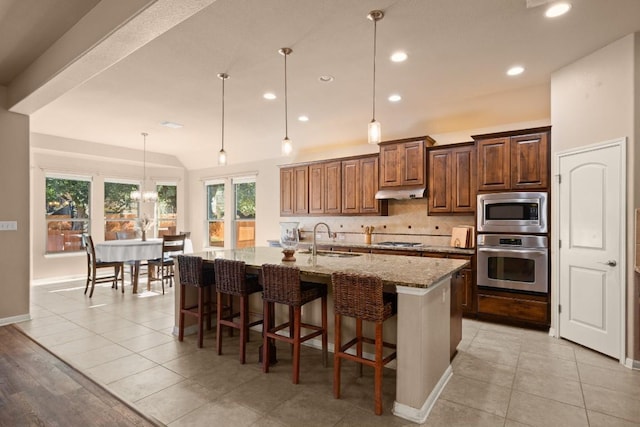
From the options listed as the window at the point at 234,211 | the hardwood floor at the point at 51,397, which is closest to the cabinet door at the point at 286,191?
the window at the point at 234,211

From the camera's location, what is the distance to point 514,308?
4070 mm

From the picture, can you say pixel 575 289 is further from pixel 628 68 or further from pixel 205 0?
pixel 205 0

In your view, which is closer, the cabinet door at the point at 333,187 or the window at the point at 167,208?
the cabinet door at the point at 333,187

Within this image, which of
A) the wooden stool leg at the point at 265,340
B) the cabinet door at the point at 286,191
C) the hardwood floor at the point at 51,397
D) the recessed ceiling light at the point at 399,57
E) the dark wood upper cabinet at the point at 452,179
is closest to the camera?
the hardwood floor at the point at 51,397

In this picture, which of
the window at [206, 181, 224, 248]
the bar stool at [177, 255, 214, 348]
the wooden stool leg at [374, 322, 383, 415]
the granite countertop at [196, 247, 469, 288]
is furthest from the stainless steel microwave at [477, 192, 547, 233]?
the window at [206, 181, 224, 248]

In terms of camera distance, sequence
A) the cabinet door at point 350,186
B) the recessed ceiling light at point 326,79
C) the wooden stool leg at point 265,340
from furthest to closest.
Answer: the cabinet door at point 350,186, the recessed ceiling light at point 326,79, the wooden stool leg at point 265,340

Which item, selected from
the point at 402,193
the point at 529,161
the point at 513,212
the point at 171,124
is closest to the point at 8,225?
the point at 171,124

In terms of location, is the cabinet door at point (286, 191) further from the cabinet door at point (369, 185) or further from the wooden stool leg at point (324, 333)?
the wooden stool leg at point (324, 333)

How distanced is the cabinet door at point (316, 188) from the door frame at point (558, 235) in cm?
346

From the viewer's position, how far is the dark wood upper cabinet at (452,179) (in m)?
4.61

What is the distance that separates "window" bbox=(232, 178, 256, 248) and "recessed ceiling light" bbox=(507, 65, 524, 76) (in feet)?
17.8

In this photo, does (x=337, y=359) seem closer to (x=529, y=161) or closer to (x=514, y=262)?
(x=514, y=262)

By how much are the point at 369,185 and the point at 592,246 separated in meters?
3.00

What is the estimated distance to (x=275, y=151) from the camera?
7156 millimetres
